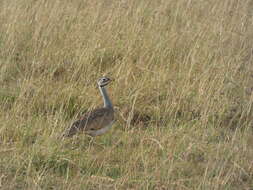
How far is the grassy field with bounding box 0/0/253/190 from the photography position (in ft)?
12.6

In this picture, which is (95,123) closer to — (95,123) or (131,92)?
(95,123)

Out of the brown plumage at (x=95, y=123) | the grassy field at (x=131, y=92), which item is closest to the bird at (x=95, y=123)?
the brown plumage at (x=95, y=123)

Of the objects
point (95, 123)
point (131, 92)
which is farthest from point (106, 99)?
point (95, 123)

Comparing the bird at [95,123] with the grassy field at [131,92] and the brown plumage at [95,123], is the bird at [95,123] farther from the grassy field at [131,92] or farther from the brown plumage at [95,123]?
the grassy field at [131,92]

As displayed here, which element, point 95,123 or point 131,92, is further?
point 131,92

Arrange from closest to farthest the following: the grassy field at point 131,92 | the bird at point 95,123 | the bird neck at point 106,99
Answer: the grassy field at point 131,92 → the bird at point 95,123 → the bird neck at point 106,99

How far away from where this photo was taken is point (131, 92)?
506cm

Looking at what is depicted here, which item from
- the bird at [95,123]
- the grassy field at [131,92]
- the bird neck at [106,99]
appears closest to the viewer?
the grassy field at [131,92]

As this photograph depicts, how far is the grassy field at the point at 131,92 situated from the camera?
3.83 metres

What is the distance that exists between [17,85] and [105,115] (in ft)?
4.05

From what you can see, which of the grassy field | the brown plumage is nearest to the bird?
the brown plumage

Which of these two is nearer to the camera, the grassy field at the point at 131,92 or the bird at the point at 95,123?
the grassy field at the point at 131,92

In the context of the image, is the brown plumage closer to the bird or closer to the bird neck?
the bird

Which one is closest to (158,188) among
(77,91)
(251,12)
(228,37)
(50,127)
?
(50,127)
